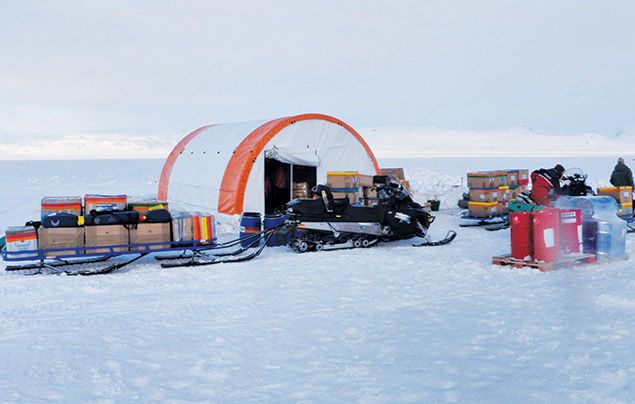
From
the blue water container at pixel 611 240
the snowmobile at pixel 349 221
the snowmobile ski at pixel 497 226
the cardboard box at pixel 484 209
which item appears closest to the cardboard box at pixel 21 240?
the snowmobile at pixel 349 221

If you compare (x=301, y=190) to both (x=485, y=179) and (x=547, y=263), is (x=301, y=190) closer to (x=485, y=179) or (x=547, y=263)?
(x=485, y=179)

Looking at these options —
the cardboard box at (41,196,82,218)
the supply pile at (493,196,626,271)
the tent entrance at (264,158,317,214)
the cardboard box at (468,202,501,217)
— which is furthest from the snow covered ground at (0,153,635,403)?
the tent entrance at (264,158,317,214)

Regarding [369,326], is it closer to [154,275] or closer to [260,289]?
[260,289]

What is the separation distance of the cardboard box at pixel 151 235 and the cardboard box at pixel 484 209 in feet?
21.9

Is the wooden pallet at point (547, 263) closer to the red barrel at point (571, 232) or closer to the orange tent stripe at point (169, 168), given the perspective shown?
the red barrel at point (571, 232)

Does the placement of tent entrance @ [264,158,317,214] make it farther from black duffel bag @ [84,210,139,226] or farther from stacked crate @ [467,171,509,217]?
black duffel bag @ [84,210,139,226]

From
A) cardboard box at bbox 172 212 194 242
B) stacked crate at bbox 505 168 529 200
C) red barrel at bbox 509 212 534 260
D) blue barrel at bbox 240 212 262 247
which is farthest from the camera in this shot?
stacked crate at bbox 505 168 529 200

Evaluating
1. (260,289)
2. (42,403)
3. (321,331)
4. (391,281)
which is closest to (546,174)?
(391,281)

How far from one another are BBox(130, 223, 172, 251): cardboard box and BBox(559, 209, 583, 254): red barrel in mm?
5306

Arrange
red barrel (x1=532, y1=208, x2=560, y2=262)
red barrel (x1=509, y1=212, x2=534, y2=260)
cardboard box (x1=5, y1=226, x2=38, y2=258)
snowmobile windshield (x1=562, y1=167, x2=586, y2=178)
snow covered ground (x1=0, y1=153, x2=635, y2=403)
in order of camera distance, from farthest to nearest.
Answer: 1. snowmobile windshield (x1=562, y1=167, x2=586, y2=178)
2. red barrel (x1=509, y1=212, x2=534, y2=260)
3. red barrel (x1=532, y1=208, x2=560, y2=262)
4. cardboard box (x1=5, y1=226, x2=38, y2=258)
5. snow covered ground (x1=0, y1=153, x2=635, y2=403)

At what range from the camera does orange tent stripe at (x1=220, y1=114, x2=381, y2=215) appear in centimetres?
1126

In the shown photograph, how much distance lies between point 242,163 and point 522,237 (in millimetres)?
5853

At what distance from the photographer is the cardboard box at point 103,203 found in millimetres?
8523

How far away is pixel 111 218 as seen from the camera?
24.9 ft
